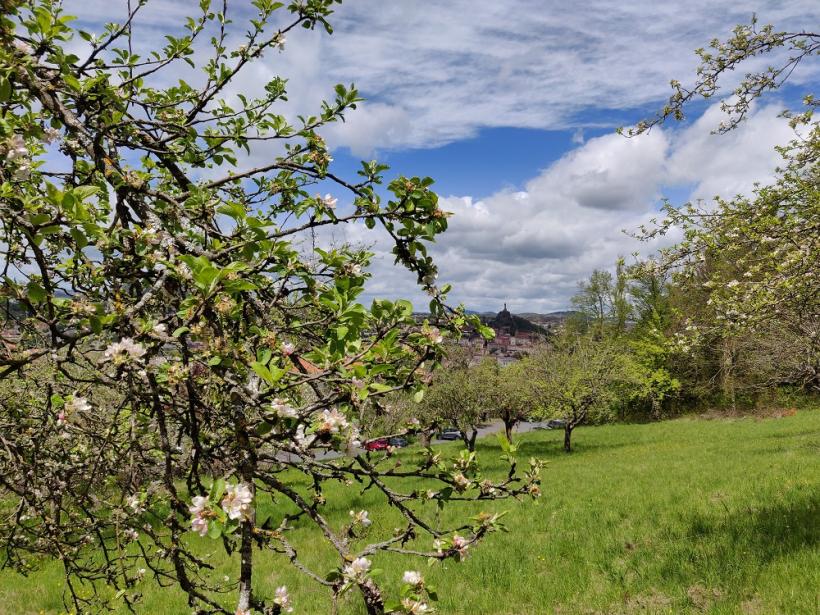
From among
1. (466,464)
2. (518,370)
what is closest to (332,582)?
(466,464)

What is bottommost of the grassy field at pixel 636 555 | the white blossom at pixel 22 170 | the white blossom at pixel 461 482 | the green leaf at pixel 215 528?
the grassy field at pixel 636 555

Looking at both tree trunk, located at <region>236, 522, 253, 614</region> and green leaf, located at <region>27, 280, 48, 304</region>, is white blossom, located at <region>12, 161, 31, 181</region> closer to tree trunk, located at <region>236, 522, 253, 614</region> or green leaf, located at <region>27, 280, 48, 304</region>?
green leaf, located at <region>27, 280, 48, 304</region>

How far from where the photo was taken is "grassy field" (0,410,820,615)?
641cm

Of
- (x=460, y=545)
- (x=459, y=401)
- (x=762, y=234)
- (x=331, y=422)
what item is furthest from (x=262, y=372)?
(x=459, y=401)

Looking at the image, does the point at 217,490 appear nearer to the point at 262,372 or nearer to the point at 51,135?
the point at 262,372

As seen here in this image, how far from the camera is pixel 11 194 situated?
1.70 meters

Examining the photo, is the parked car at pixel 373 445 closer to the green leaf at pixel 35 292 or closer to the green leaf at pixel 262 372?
the green leaf at pixel 262 372

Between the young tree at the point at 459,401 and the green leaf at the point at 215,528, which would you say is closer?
the green leaf at the point at 215,528

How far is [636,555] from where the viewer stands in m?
7.93

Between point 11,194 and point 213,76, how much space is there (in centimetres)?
203

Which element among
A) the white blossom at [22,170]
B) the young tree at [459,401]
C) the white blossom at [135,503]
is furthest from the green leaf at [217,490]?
the young tree at [459,401]

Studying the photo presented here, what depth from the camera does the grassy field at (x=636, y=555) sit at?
21.0 ft

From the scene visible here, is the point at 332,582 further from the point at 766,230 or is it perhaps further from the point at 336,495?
the point at 336,495

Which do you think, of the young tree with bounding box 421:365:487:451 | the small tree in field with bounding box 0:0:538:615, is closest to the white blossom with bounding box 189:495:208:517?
the small tree in field with bounding box 0:0:538:615
